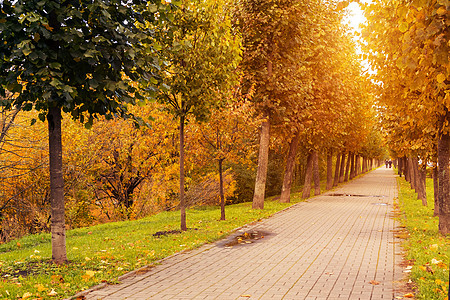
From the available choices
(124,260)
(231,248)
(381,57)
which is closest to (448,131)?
(381,57)

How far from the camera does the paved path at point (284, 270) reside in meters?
6.41

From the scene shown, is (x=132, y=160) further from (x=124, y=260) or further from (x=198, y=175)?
(x=124, y=260)

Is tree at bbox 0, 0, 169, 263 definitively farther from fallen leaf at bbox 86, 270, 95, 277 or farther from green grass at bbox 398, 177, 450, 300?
green grass at bbox 398, 177, 450, 300

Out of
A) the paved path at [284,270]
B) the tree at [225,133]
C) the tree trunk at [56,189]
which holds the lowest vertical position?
the paved path at [284,270]

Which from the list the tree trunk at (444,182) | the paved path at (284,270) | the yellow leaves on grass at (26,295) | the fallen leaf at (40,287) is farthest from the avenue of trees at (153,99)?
the paved path at (284,270)

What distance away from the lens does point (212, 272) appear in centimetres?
788

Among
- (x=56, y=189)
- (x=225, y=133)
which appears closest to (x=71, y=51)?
(x=56, y=189)

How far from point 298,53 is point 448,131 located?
9790mm

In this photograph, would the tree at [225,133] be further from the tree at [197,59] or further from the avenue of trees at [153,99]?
the tree at [197,59]

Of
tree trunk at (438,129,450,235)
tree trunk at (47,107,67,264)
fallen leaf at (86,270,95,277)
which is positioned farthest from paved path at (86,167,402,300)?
tree trunk at (47,107,67,264)

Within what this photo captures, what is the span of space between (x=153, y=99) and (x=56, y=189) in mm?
2435

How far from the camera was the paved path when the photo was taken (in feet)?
21.0

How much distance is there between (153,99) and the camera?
8.09 m

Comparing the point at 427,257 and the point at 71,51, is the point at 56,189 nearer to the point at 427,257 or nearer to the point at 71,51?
the point at 71,51
